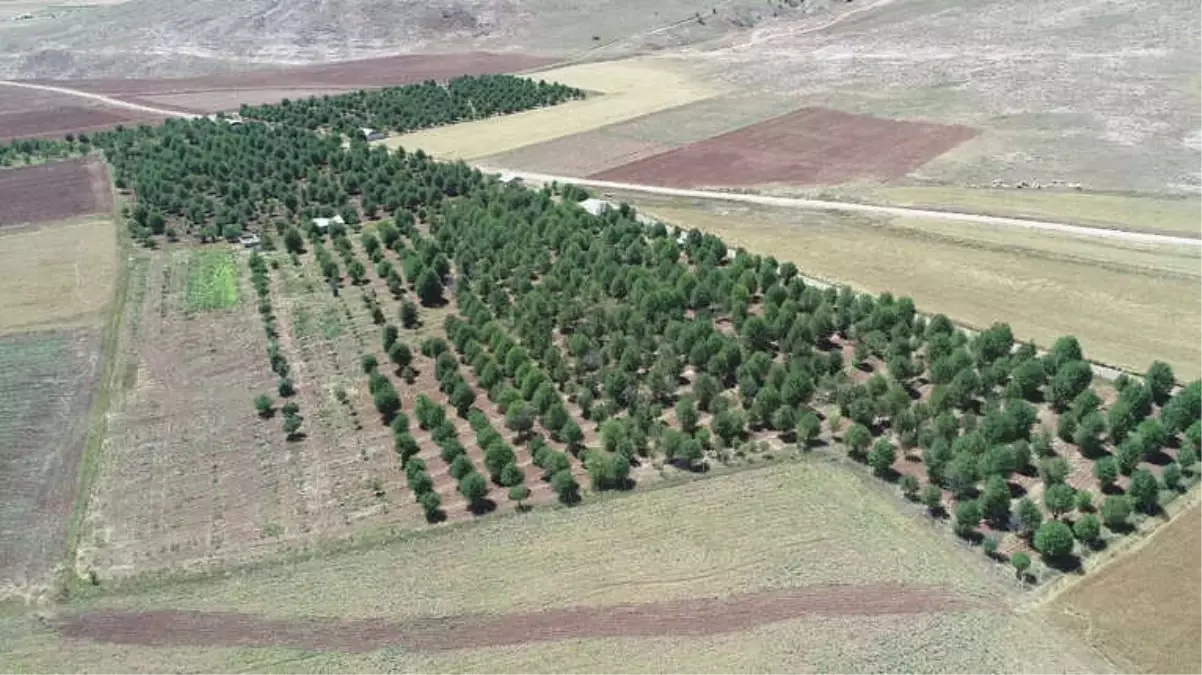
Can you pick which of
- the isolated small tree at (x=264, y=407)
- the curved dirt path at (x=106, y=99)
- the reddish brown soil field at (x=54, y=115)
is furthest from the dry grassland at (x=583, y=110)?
the isolated small tree at (x=264, y=407)

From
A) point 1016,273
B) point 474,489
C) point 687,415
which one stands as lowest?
point 474,489

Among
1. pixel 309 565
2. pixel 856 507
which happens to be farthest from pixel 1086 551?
pixel 309 565

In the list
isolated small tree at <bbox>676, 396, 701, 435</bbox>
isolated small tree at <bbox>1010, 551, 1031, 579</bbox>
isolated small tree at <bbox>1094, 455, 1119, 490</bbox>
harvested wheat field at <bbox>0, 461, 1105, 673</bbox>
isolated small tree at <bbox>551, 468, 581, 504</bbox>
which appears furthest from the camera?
isolated small tree at <bbox>676, 396, 701, 435</bbox>

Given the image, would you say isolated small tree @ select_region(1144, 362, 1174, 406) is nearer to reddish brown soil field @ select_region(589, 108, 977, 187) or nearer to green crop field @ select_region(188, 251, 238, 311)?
reddish brown soil field @ select_region(589, 108, 977, 187)

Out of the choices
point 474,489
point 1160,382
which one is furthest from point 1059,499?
point 474,489

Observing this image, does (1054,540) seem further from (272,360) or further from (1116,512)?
(272,360)

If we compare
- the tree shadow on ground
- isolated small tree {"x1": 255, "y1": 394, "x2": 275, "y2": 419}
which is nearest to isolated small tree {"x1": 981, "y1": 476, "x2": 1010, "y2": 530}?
the tree shadow on ground

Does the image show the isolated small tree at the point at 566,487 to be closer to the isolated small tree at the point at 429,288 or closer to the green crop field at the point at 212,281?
the isolated small tree at the point at 429,288
